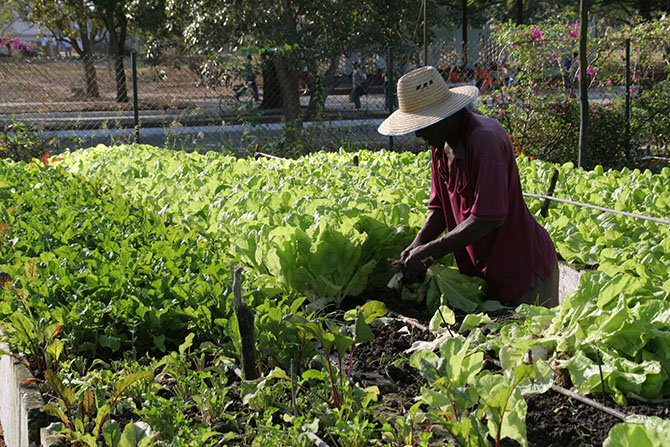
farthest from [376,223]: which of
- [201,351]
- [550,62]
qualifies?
[550,62]

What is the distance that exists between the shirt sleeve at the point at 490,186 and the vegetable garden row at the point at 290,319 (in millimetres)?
497

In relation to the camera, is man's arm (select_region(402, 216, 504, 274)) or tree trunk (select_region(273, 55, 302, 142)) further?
tree trunk (select_region(273, 55, 302, 142))

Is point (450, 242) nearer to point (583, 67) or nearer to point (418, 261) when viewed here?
point (418, 261)

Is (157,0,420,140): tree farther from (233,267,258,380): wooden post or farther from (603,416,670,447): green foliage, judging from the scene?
(603,416,670,447): green foliage

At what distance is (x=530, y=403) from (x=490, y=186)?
119cm

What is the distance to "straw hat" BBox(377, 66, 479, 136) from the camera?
359 cm

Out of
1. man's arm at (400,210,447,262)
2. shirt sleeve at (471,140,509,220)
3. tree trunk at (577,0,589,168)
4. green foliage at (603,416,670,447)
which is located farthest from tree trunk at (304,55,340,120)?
green foliage at (603,416,670,447)

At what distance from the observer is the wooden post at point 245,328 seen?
8.71ft

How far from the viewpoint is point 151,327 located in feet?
11.2

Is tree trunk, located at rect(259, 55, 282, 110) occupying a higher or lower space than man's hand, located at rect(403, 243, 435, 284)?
higher

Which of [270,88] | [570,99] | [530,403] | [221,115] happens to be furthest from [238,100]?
[530,403]

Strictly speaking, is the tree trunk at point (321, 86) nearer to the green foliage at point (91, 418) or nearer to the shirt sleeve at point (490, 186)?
the shirt sleeve at point (490, 186)

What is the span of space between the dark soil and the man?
1.44ft

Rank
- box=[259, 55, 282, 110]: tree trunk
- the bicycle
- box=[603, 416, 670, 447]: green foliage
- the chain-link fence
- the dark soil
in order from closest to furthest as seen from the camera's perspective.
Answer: box=[603, 416, 670, 447]: green foliage
the dark soil
the chain-link fence
the bicycle
box=[259, 55, 282, 110]: tree trunk
